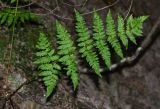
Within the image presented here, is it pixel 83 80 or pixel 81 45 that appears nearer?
pixel 81 45

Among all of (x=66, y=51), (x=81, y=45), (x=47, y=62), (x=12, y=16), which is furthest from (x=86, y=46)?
(x=12, y=16)

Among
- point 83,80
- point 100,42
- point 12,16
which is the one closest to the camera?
point 100,42

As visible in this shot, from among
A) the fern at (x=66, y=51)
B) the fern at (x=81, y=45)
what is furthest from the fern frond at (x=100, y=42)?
the fern at (x=66, y=51)

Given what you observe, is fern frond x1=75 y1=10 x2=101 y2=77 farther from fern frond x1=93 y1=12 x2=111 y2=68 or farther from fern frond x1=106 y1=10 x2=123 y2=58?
fern frond x1=106 y1=10 x2=123 y2=58

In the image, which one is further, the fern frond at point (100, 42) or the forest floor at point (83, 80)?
the forest floor at point (83, 80)

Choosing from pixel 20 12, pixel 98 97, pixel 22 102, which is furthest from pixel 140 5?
pixel 22 102

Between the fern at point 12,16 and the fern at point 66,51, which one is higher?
the fern at point 12,16

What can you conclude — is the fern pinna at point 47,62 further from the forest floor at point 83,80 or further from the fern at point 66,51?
the forest floor at point 83,80

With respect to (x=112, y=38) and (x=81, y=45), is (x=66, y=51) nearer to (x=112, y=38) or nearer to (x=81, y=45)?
(x=81, y=45)
